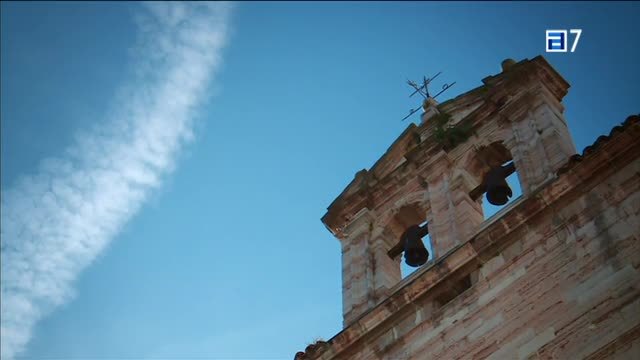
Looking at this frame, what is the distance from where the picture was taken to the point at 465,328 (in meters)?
13.0

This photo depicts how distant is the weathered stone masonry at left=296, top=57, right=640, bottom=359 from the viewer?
39.0 ft

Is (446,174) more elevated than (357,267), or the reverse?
(446,174)

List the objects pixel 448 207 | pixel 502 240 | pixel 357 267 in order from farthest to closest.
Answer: pixel 357 267 → pixel 448 207 → pixel 502 240

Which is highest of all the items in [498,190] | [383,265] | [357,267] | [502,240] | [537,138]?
[537,138]

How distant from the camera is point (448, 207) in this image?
1611 centimetres

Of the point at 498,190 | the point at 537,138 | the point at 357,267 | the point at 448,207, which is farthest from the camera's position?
the point at 357,267

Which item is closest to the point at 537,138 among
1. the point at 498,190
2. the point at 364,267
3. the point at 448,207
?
the point at 498,190

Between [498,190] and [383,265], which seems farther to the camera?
[383,265]

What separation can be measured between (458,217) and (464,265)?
6.15ft

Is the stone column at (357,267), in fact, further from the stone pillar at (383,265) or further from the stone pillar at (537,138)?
the stone pillar at (537,138)

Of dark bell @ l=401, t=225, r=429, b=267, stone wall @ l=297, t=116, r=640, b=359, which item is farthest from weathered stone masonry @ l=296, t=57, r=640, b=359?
dark bell @ l=401, t=225, r=429, b=267

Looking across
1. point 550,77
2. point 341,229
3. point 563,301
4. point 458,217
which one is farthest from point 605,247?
point 341,229

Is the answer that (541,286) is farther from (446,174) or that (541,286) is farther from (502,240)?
(446,174)

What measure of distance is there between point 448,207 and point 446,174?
95cm
